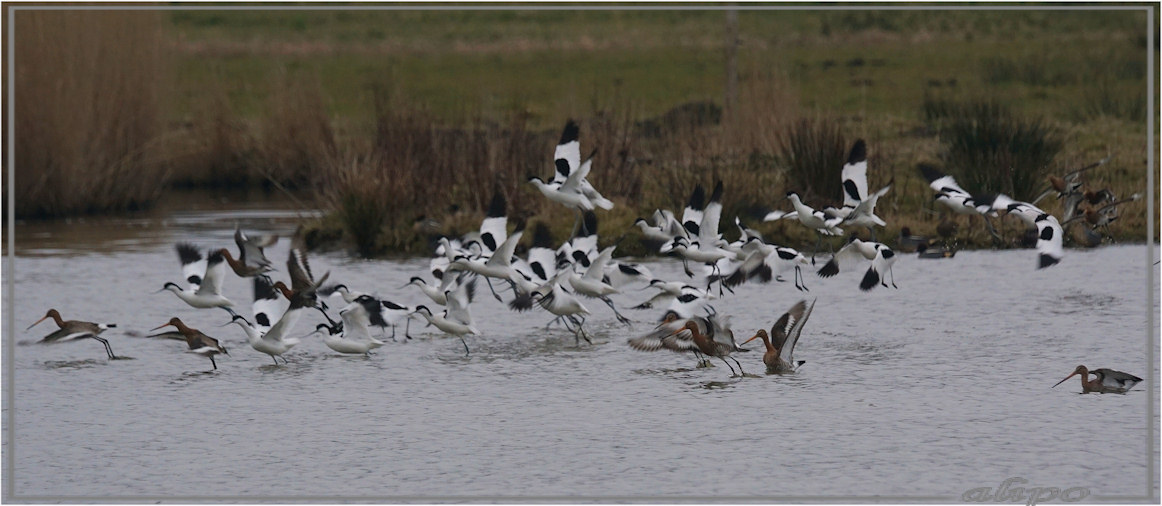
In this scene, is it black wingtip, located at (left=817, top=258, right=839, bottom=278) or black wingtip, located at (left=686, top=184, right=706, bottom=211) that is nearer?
black wingtip, located at (left=817, top=258, right=839, bottom=278)

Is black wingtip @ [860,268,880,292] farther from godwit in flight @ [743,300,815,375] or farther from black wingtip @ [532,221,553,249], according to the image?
black wingtip @ [532,221,553,249]

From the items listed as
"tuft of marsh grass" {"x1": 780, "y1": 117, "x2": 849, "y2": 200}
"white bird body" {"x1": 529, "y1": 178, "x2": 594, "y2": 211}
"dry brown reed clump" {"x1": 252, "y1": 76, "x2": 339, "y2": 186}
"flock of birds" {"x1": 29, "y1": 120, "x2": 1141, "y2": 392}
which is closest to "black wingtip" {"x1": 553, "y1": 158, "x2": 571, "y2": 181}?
"flock of birds" {"x1": 29, "y1": 120, "x2": 1141, "y2": 392}

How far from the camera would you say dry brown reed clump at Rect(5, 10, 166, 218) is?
16562 millimetres

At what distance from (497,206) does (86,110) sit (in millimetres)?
8007

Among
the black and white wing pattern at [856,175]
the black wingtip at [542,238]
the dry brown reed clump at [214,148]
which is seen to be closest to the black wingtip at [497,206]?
the black wingtip at [542,238]

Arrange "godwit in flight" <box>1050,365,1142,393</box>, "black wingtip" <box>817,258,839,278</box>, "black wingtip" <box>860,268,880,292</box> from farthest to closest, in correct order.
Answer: "black wingtip" <box>860,268,880,292</box> < "black wingtip" <box>817,258,839,278</box> < "godwit in flight" <box>1050,365,1142,393</box>

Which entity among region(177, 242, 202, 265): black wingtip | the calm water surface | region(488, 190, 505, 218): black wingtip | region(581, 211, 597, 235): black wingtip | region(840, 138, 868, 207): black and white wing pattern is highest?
region(840, 138, 868, 207): black and white wing pattern

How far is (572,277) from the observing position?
33.8 feet

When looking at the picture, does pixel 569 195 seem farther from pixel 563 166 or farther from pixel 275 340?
pixel 275 340

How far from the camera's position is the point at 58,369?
953 cm

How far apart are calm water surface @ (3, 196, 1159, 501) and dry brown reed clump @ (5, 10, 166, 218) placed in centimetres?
498

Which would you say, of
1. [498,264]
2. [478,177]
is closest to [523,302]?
[498,264]

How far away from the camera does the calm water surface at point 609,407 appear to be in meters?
6.83

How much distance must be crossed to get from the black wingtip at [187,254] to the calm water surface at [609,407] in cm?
53
